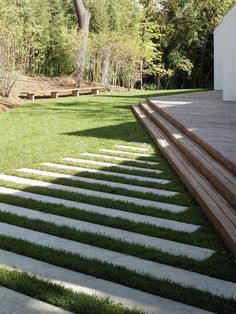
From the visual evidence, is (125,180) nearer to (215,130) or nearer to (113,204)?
(113,204)

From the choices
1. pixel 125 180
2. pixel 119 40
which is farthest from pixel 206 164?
pixel 119 40

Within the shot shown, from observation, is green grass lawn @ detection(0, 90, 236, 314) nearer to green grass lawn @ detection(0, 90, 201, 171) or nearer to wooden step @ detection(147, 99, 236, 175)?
green grass lawn @ detection(0, 90, 201, 171)

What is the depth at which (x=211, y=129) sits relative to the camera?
22.1ft

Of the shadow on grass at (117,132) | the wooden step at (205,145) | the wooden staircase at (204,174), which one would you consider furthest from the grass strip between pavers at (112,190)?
the shadow on grass at (117,132)

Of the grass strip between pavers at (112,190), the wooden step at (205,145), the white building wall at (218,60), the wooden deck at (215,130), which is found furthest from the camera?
the white building wall at (218,60)

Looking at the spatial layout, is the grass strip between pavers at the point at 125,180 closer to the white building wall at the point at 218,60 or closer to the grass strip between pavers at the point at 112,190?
the grass strip between pavers at the point at 112,190

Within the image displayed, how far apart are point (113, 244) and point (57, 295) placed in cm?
78

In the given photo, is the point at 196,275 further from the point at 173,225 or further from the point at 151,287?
the point at 173,225

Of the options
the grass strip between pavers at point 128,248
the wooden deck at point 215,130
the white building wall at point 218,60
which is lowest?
the grass strip between pavers at point 128,248

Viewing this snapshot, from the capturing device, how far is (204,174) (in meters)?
4.50

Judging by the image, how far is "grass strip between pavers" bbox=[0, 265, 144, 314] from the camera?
84.5 inches

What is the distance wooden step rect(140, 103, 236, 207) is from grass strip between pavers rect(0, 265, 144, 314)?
1.57m

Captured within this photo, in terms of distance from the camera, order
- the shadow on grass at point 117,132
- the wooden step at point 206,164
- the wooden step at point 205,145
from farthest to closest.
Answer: the shadow on grass at point 117,132 → the wooden step at point 205,145 → the wooden step at point 206,164

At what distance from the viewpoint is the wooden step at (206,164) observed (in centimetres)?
373
